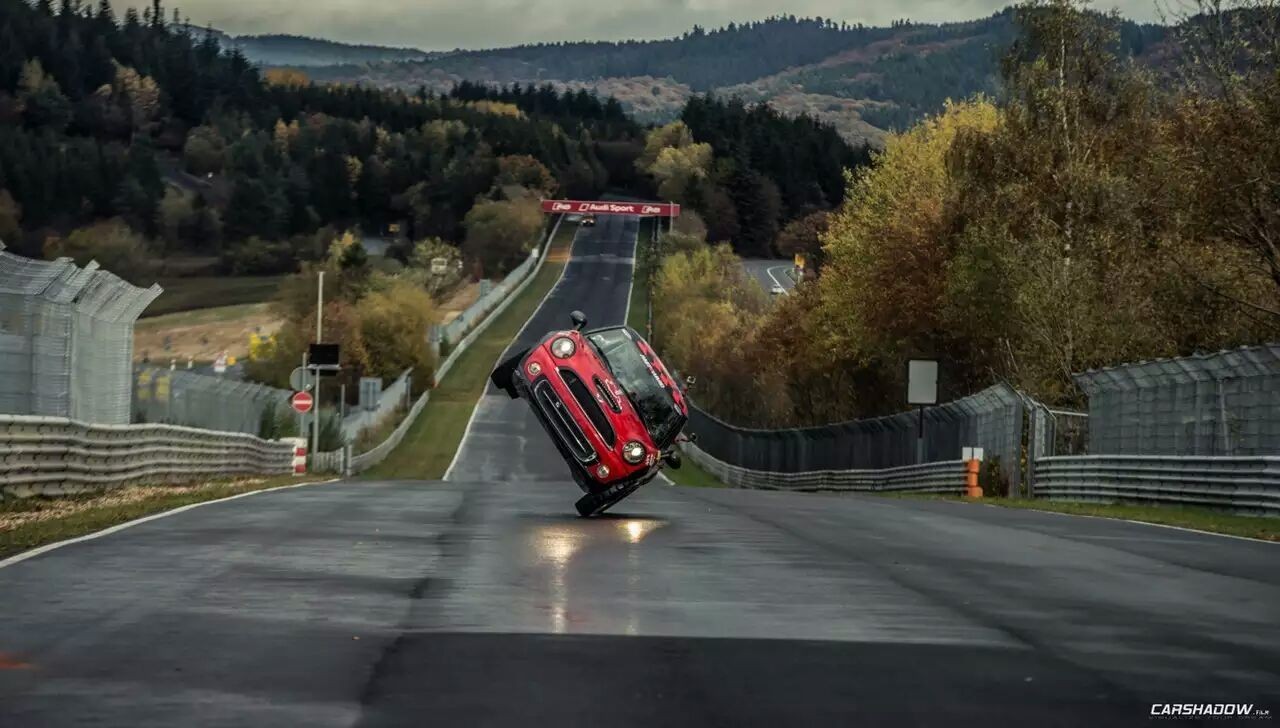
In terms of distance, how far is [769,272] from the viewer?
17625cm

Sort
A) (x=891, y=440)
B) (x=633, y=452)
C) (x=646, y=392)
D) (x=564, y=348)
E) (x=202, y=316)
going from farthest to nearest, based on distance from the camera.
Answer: (x=202, y=316) < (x=891, y=440) < (x=564, y=348) < (x=646, y=392) < (x=633, y=452)

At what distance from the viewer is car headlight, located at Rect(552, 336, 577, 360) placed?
78.1ft

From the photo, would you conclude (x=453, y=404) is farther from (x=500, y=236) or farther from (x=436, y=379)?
(x=500, y=236)

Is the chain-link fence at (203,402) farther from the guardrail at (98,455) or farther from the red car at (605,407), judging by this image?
the red car at (605,407)

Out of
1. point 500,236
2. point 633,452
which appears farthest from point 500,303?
point 633,452

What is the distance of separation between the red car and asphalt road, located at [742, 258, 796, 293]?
127 metres

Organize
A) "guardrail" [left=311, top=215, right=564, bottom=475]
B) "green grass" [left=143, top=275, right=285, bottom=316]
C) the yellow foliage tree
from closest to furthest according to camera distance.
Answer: "guardrail" [left=311, top=215, right=564, bottom=475] → the yellow foliage tree → "green grass" [left=143, top=275, right=285, bottom=316]

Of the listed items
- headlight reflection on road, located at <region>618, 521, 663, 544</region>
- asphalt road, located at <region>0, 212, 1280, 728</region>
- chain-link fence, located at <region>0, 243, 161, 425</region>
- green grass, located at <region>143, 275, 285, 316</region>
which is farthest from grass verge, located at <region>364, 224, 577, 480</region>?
asphalt road, located at <region>0, 212, 1280, 728</region>

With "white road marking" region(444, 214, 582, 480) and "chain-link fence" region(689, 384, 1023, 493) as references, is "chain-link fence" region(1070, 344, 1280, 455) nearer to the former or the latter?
"chain-link fence" region(689, 384, 1023, 493)

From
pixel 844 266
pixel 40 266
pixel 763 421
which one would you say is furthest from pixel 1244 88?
pixel 763 421

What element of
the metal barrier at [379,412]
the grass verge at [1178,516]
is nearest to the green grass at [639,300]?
the metal barrier at [379,412]

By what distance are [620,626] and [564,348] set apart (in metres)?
13.6

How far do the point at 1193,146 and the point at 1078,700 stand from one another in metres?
30.7

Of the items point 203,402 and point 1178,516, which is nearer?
point 1178,516
